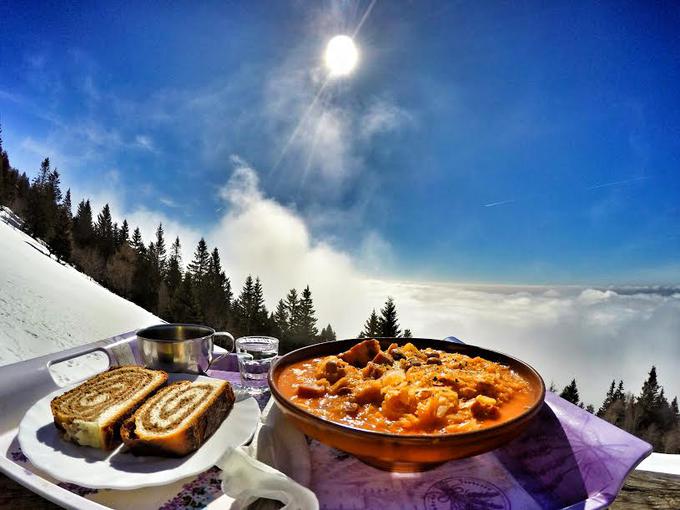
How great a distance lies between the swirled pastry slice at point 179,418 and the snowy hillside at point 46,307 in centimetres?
3061

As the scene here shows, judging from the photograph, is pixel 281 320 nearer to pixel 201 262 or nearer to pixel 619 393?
pixel 201 262

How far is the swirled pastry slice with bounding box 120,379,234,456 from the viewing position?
1518 mm

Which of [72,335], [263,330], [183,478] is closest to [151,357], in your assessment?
[183,478]

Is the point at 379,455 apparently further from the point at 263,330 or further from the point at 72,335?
the point at 263,330

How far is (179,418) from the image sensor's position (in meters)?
1.66

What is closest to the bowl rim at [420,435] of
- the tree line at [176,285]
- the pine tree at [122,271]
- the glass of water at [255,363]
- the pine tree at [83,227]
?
the glass of water at [255,363]

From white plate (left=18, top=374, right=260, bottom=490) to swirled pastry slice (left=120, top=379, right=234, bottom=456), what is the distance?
4 cm

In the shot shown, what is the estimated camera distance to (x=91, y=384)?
78.6 inches

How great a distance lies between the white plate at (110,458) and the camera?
1295mm

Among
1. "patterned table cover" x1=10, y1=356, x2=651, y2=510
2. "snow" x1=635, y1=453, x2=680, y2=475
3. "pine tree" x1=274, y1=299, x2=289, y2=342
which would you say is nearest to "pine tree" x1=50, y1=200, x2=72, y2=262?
"pine tree" x1=274, y1=299, x2=289, y2=342

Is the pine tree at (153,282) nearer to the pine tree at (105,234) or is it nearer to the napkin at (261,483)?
the pine tree at (105,234)

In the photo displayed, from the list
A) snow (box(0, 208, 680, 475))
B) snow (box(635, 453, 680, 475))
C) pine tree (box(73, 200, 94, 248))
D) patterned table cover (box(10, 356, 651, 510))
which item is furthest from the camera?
pine tree (box(73, 200, 94, 248))

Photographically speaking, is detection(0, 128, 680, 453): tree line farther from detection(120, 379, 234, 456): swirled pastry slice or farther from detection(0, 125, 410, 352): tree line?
detection(120, 379, 234, 456): swirled pastry slice

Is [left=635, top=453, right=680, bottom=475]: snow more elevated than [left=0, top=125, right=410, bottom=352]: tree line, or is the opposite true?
[left=0, top=125, right=410, bottom=352]: tree line
